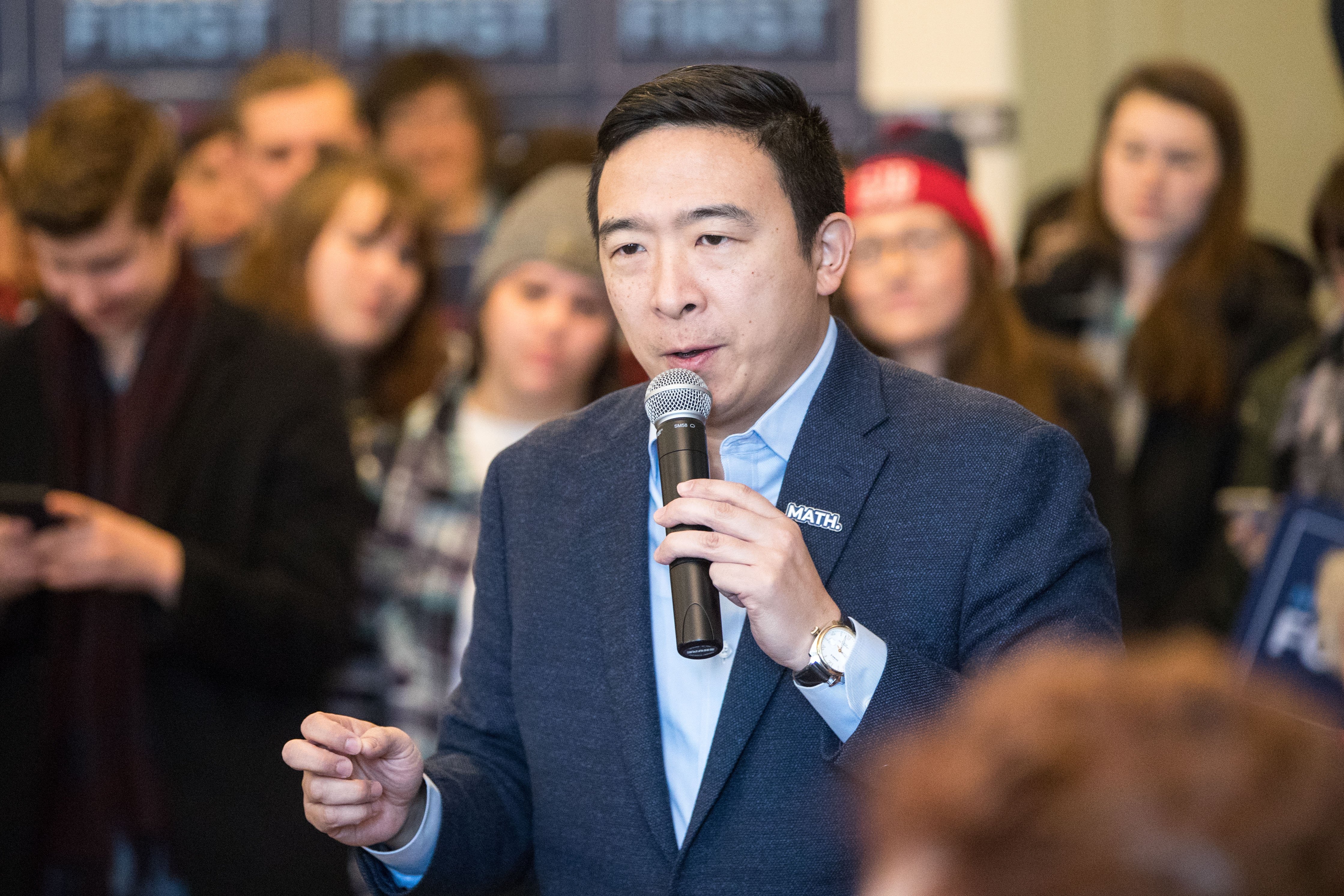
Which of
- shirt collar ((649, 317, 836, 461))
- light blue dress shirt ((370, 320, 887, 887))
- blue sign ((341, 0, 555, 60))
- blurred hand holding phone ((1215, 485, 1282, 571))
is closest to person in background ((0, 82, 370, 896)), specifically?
light blue dress shirt ((370, 320, 887, 887))

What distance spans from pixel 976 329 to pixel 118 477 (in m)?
1.89

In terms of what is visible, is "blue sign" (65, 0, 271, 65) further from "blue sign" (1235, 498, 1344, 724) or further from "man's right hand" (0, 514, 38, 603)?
"blue sign" (1235, 498, 1344, 724)

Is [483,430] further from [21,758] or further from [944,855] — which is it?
[944,855]

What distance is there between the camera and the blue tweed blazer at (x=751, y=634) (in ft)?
5.09

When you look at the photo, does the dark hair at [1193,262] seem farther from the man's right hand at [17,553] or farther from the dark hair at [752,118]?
the man's right hand at [17,553]

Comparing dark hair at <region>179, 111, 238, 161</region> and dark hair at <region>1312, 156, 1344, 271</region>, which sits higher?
dark hair at <region>179, 111, 238, 161</region>

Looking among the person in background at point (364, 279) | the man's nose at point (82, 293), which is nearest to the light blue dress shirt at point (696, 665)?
the man's nose at point (82, 293)

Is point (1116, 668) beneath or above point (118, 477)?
above

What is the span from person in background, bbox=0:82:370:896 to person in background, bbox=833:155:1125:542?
125cm

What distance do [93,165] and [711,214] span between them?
1.81 metres

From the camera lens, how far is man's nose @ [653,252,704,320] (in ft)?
5.24

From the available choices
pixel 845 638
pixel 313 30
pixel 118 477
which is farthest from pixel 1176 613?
pixel 313 30

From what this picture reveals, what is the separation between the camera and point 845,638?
142cm

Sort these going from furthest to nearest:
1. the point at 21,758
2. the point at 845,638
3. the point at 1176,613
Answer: the point at 1176,613
the point at 21,758
the point at 845,638
